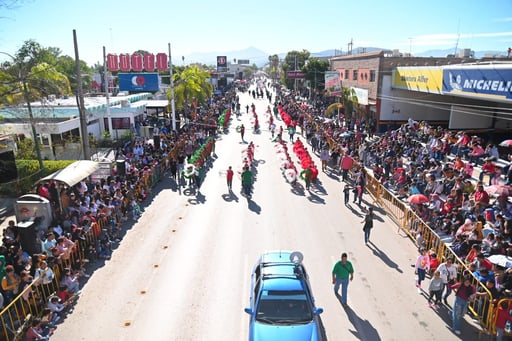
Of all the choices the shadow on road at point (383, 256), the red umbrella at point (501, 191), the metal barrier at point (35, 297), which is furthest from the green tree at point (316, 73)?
the metal barrier at point (35, 297)

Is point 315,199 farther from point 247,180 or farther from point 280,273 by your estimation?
point 280,273

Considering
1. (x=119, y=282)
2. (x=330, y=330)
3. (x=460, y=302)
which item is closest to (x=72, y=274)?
(x=119, y=282)

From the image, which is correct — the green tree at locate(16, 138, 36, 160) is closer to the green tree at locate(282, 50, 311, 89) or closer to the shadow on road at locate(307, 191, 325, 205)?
the shadow on road at locate(307, 191, 325, 205)

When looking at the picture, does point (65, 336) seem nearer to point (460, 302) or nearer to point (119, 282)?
point (119, 282)

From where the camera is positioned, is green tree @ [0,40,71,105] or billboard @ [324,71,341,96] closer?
green tree @ [0,40,71,105]

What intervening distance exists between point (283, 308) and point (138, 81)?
34611 millimetres

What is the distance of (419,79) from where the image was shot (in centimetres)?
2755

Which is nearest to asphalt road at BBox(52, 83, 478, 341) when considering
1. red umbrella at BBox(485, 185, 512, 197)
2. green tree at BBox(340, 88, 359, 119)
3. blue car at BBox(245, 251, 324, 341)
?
blue car at BBox(245, 251, 324, 341)

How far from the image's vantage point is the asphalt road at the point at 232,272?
28.3 feet

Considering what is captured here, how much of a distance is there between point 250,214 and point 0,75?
16.1m

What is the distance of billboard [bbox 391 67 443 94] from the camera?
25080mm

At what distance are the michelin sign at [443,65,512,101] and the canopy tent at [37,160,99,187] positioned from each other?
19.4 m

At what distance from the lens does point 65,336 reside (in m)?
8.38

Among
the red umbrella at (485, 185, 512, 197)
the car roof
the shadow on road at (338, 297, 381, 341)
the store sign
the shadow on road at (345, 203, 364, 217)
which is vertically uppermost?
the store sign
